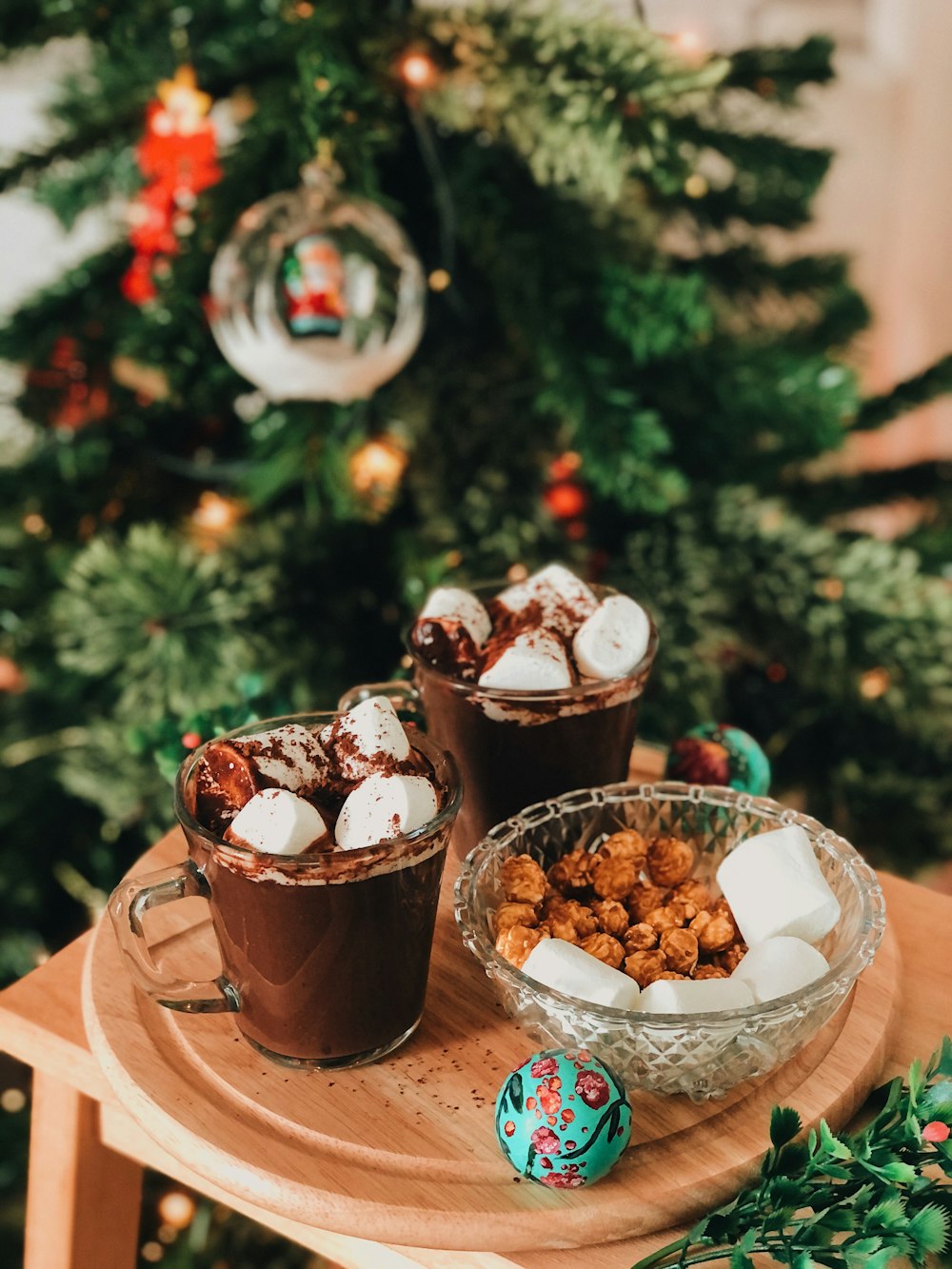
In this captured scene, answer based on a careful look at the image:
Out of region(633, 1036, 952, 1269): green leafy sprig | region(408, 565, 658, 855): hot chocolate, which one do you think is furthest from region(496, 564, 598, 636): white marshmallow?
region(633, 1036, 952, 1269): green leafy sprig

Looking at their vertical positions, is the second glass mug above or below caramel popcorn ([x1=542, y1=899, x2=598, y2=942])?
above

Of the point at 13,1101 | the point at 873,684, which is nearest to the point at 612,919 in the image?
the point at 873,684

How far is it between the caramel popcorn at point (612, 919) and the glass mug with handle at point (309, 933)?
9cm

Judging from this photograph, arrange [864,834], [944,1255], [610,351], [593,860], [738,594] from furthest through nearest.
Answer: [864,834]
[738,594]
[610,351]
[593,860]
[944,1255]

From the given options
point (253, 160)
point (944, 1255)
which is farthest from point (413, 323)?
point (944, 1255)

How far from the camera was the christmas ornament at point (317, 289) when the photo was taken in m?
0.79

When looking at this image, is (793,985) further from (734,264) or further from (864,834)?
(734,264)

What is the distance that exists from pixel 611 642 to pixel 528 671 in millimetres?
57

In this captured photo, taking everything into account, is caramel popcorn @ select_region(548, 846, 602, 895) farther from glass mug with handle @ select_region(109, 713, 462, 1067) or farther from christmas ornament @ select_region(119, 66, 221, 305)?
christmas ornament @ select_region(119, 66, 221, 305)

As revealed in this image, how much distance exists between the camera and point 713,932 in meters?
0.57

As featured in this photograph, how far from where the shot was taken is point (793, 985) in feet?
1.70

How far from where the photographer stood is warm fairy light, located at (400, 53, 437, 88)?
82cm

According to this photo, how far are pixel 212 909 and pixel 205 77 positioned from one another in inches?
26.5

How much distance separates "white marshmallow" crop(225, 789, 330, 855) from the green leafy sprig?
0.22 meters
